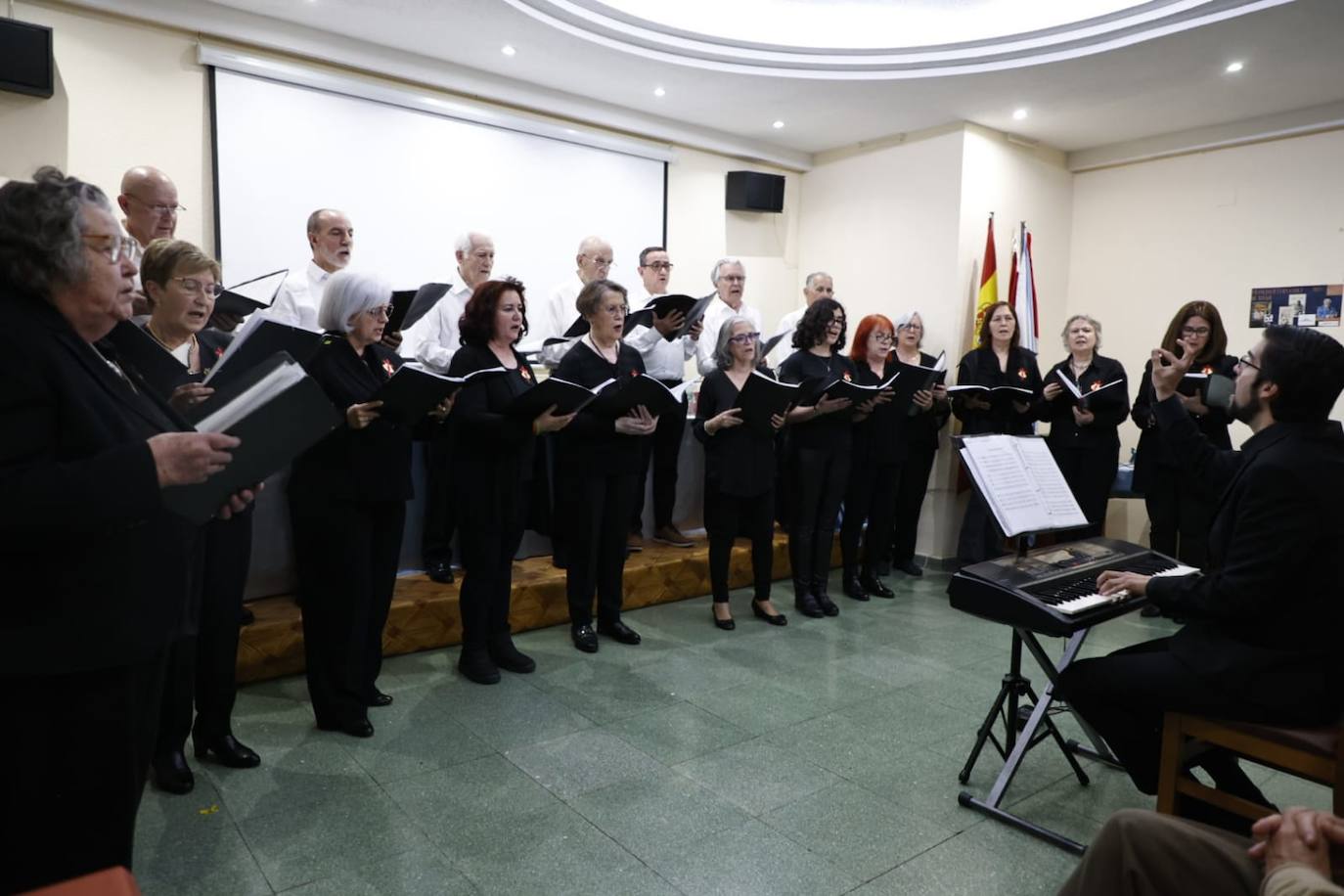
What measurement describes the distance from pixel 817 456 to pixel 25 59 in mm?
4566

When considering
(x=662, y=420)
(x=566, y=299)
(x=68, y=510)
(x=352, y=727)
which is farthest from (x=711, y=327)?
(x=68, y=510)

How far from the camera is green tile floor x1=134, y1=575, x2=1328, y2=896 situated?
2303 mm

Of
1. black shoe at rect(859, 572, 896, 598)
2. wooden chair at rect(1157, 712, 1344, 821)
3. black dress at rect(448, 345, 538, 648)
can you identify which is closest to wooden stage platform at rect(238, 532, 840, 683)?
black dress at rect(448, 345, 538, 648)

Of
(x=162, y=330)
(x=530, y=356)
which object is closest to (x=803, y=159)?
(x=530, y=356)

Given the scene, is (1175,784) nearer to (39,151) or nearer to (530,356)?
(530,356)

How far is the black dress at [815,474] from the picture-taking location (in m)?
4.69

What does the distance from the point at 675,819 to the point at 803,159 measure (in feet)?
20.6

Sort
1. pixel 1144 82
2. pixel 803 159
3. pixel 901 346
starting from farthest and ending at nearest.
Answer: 1. pixel 803 159
2. pixel 901 346
3. pixel 1144 82

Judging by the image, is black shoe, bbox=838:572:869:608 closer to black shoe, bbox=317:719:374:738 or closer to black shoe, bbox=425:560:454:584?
black shoe, bbox=425:560:454:584

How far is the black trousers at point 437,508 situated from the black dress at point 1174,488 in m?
3.97

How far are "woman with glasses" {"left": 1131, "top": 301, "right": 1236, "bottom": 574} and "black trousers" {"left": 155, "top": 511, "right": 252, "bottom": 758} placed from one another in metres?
4.55

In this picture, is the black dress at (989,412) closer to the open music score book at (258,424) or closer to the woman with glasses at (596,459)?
the woman with glasses at (596,459)

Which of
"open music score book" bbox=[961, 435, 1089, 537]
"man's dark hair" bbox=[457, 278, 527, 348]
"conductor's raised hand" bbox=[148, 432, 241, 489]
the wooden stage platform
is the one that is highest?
"man's dark hair" bbox=[457, 278, 527, 348]

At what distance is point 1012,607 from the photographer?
2.49 metres
